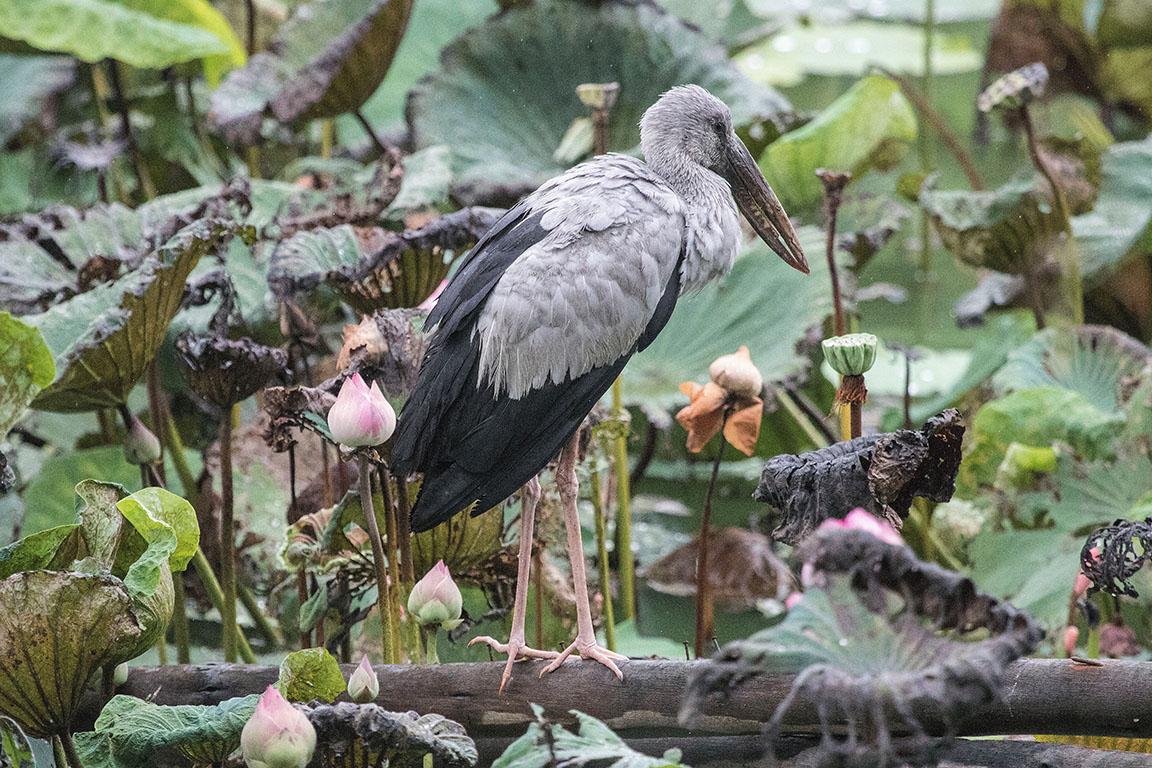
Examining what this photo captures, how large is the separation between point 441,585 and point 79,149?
2.18 metres

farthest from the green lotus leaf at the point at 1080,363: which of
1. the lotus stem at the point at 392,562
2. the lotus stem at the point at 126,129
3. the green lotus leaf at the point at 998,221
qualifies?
the lotus stem at the point at 126,129

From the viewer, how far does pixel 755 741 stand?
175cm

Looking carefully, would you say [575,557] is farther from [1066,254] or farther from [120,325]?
[1066,254]

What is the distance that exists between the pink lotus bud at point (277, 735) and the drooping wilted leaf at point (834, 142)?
2024 mm

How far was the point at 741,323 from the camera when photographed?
3045mm

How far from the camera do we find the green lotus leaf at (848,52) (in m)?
5.78

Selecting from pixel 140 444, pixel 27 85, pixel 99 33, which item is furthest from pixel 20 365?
pixel 27 85

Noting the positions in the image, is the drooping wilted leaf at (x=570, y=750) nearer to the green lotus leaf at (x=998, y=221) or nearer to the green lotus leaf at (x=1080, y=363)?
the green lotus leaf at (x=1080, y=363)

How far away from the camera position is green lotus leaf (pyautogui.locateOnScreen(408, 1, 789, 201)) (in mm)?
3691

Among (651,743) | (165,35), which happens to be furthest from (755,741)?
(165,35)

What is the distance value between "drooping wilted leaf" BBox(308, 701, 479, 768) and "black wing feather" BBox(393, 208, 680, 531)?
1.23 feet

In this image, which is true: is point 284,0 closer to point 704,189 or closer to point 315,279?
point 315,279

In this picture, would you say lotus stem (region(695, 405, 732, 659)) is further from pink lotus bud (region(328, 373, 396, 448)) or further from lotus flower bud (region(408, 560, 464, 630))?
pink lotus bud (region(328, 373, 396, 448))

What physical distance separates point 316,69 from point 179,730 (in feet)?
6.73
